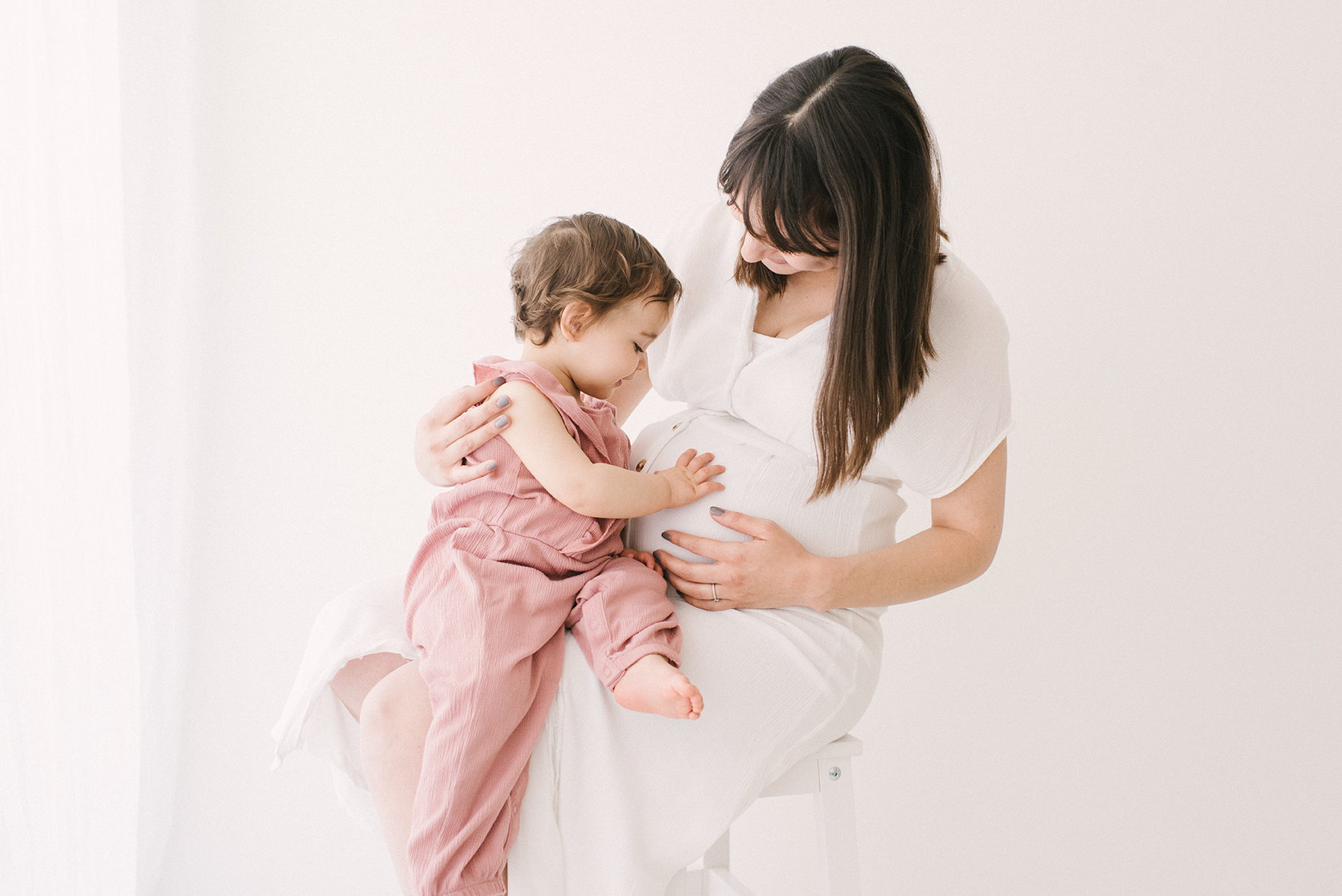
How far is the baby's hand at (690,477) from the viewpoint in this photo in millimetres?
1175

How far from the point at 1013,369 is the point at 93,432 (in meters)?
1.64

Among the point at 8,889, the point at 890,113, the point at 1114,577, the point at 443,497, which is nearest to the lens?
the point at 890,113

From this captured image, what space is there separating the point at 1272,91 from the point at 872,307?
835mm

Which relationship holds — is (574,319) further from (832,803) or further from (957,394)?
(832,803)

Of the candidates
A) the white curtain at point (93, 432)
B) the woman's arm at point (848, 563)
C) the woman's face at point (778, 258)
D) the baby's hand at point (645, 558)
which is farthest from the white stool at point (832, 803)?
the white curtain at point (93, 432)

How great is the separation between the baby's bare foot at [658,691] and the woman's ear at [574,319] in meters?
0.44

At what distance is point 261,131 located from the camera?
1.99 metres

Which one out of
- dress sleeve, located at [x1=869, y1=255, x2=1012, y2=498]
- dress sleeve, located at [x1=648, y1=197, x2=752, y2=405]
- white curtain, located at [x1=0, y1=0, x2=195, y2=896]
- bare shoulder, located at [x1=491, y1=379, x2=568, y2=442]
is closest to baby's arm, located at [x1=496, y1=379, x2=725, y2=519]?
bare shoulder, located at [x1=491, y1=379, x2=568, y2=442]

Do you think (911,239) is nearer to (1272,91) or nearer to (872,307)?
(872,307)

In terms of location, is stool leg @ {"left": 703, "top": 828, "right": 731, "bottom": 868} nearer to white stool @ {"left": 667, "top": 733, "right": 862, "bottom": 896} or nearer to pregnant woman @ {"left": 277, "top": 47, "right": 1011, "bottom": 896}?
white stool @ {"left": 667, "top": 733, "right": 862, "bottom": 896}

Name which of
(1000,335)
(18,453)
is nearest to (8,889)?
(18,453)

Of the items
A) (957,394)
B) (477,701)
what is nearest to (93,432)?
(477,701)

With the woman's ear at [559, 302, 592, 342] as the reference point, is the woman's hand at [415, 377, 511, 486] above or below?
below

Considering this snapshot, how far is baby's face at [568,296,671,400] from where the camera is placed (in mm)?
1199
